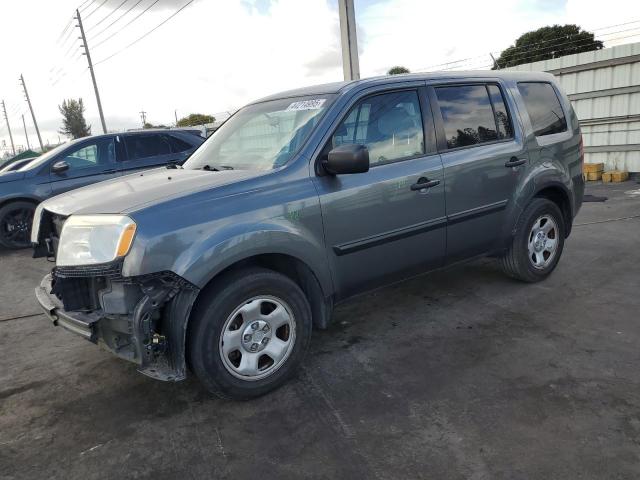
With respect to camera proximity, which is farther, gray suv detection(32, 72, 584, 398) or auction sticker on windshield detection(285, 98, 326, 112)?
auction sticker on windshield detection(285, 98, 326, 112)

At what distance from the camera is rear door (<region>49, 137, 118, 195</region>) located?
7836 mm

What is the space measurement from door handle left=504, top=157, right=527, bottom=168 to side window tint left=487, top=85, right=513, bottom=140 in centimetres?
20

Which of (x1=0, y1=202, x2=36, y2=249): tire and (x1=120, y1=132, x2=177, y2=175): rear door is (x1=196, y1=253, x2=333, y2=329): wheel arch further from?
(x1=0, y1=202, x2=36, y2=249): tire

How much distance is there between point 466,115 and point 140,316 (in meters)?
2.86

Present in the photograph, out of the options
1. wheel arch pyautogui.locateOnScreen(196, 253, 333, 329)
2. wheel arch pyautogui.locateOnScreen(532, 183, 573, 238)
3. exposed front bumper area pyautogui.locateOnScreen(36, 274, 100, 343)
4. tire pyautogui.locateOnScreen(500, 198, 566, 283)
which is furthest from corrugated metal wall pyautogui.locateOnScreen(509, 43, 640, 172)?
exposed front bumper area pyautogui.locateOnScreen(36, 274, 100, 343)

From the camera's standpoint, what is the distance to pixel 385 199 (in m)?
3.34

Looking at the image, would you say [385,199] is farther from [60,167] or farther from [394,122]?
[60,167]

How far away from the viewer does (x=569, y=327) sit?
3.63m

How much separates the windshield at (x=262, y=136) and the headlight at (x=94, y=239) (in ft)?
3.22

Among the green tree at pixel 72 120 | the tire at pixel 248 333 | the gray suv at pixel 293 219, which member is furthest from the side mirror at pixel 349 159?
the green tree at pixel 72 120

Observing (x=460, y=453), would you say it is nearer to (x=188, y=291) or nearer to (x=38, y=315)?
(x=188, y=291)

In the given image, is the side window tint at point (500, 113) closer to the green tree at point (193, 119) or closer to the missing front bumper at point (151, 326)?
the missing front bumper at point (151, 326)

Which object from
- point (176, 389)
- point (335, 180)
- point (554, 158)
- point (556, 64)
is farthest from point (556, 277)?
point (556, 64)

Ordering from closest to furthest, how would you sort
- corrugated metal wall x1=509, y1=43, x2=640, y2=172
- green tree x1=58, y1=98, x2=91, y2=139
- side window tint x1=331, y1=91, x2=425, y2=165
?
side window tint x1=331, y1=91, x2=425, y2=165 → corrugated metal wall x1=509, y1=43, x2=640, y2=172 → green tree x1=58, y1=98, x2=91, y2=139
